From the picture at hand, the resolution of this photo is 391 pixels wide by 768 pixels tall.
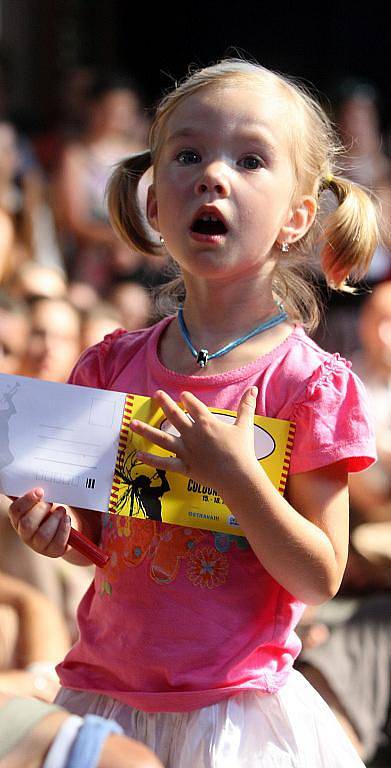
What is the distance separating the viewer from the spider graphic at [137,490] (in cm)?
146

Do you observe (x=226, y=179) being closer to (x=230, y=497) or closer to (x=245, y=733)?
(x=230, y=497)

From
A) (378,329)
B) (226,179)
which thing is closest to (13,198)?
(378,329)

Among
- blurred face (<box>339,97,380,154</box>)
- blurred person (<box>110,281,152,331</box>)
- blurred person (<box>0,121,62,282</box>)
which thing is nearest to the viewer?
blurred person (<box>110,281,152,331</box>)

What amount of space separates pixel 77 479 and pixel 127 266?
11.2 feet

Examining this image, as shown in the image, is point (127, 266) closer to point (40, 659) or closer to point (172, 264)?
point (40, 659)

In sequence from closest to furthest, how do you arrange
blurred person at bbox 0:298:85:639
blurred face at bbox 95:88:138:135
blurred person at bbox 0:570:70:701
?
blurred person at bbox 0:570:70:701 < blurred person at bbox 0:298:85:639 < blurred face at bbox 95:88:138:135

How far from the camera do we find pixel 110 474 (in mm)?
1458

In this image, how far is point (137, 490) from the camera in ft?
4.79

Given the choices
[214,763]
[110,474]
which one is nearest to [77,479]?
[110,474]

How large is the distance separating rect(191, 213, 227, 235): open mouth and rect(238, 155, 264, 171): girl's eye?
0.08m

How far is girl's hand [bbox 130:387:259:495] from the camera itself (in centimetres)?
137

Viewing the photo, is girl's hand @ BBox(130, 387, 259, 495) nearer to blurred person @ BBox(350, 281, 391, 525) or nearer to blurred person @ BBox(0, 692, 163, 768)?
blurred person @ BBox(0, 692, 163, 768)

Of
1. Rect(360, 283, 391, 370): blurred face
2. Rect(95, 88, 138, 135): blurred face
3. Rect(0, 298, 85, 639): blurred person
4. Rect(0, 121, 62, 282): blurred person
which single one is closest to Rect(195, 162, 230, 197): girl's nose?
Rect(0, 298, 85, 639): blurred person

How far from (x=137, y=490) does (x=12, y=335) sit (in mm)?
2018
